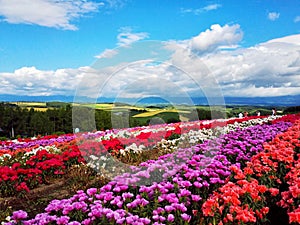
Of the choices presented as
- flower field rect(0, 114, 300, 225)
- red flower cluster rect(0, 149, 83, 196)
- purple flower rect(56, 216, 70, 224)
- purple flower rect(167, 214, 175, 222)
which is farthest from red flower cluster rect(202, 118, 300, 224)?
red flower cluster rect(0, 149, 83, 196)

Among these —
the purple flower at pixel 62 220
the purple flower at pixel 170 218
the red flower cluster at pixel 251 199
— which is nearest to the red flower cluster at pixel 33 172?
the purple flower at pixel 62 220

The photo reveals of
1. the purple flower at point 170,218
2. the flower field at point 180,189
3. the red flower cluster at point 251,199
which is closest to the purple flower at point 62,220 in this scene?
the flower field at point 180,189

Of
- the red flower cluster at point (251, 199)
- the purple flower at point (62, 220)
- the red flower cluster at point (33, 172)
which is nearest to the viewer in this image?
the red flower cluster at point (251, 199)

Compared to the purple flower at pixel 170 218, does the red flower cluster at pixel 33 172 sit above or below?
below

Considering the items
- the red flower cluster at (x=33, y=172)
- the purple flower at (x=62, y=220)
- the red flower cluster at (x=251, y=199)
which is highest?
the red flower cluster at (x=251, y=199)

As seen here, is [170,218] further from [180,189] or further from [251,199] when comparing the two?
[251,199]

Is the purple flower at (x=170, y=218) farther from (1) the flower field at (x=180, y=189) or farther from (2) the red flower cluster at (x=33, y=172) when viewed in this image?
(2) the red flower cluster at (x=33, y=172)

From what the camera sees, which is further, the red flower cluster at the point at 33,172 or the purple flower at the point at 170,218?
the red flower cluster at the point at 33,172

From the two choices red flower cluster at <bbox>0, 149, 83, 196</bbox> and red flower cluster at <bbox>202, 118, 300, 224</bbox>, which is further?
red flower cluster at <bbox>0, 149, 83, 196</bbox>

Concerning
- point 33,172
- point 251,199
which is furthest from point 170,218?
point 33,172

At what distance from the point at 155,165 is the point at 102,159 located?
2.99m

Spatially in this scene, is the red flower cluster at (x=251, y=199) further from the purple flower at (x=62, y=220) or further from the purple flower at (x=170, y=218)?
the purple flower at (x=62, y=220)

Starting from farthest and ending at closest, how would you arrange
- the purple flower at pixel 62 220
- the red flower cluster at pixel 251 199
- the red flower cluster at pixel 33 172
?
the red flower cluster at pixel 33 172
the purple flower at pixel 62 220
the red flower cluster at pixel 251 199

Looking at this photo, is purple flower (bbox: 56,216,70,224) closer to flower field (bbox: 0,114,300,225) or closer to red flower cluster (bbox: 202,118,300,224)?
flower field (bbox: 0,114,300,225)
